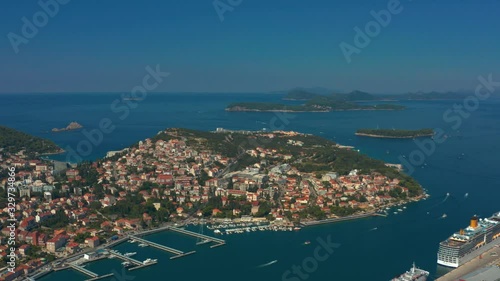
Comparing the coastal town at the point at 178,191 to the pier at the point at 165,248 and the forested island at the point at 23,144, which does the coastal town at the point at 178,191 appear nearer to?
the pier at the point at 165,248

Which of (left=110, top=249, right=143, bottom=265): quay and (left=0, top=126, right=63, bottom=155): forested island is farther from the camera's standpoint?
(left=0, top=126, right=63, bottom=155): forested island

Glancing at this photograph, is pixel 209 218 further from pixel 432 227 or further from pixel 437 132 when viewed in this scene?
pixel 437 132

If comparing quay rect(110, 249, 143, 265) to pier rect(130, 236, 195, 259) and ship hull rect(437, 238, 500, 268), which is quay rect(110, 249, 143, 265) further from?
ship hull rect(437, 238, 500, 268)

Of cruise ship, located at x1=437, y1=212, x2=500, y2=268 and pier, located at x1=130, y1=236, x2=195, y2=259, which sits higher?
cruise ship, located at x1=437, y1=212, x2=500, y2=268

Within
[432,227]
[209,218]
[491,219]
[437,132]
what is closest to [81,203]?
[209,218]

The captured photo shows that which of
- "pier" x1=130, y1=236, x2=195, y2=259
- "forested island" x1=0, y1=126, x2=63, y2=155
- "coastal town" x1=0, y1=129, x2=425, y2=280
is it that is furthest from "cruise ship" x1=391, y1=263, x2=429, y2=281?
"forested island" x1=0, y1=126, x2=63, y2=155

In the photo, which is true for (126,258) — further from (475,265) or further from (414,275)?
(475,265)
